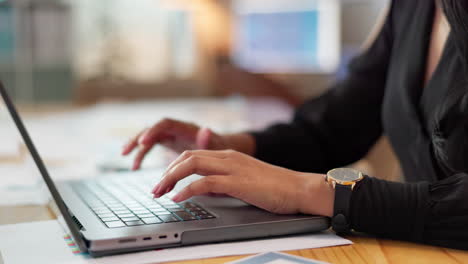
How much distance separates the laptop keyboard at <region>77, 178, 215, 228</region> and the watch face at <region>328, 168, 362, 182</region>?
16cm

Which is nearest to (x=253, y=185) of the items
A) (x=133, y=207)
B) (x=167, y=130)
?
(x=133, y=207)

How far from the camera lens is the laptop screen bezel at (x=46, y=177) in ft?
2.12

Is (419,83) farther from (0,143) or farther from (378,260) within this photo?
(0,143)

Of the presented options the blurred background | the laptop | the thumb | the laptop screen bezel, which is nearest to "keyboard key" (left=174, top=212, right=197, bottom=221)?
the laptop

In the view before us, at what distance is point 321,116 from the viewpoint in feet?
4.33

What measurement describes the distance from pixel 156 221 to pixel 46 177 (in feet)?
0.44

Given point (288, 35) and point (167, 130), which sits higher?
point (288, 35)

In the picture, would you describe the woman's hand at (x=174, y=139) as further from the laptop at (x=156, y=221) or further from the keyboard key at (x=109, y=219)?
the keyboard key at (x=109, y=219)

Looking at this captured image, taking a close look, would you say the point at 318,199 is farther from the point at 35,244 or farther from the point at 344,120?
the point at 344,120

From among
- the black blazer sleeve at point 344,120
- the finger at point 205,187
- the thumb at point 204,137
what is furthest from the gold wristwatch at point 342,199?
the black blazer sleeve at point 344,120

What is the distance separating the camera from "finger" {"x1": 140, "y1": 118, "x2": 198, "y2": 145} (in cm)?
108

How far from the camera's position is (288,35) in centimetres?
509

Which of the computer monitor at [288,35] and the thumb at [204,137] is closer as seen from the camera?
the thumb at [204,137]

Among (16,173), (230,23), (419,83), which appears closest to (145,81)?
(230,23)
